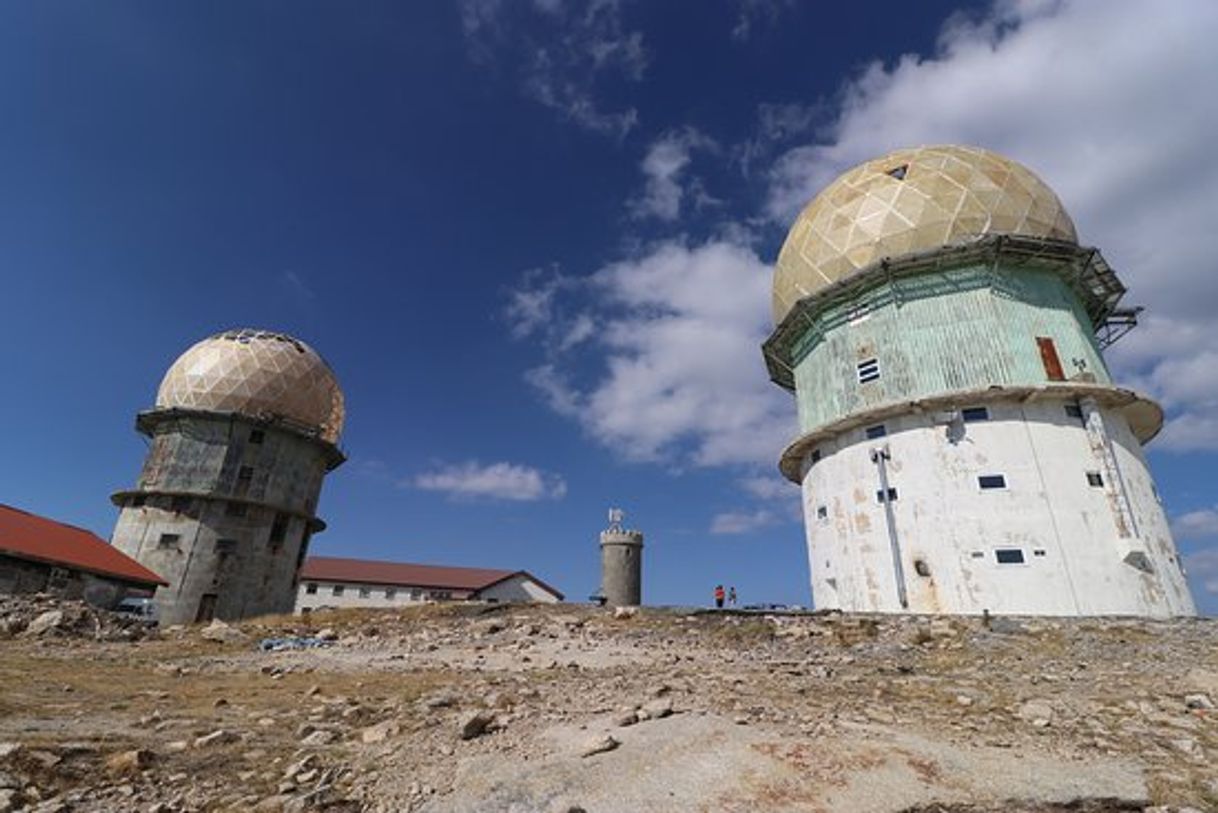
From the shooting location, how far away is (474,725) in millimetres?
5863

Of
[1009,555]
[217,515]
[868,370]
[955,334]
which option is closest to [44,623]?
[217,515]

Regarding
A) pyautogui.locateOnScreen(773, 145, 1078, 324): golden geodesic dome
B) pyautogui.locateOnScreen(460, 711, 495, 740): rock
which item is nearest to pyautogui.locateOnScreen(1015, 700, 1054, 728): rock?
pyautogui.locateOnScreen(460, 711, 495, 740): rock

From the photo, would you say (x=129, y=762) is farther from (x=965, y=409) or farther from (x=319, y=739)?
(x=965, y=409)

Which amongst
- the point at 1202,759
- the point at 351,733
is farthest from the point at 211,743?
the point at 1202,759

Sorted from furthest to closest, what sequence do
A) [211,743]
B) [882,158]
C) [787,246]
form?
[787,246]
[882,158]
[211,743]

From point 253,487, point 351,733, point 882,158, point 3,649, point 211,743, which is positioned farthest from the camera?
point 253,487

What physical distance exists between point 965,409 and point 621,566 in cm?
1768

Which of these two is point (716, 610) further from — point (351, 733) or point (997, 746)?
point (351, 733)

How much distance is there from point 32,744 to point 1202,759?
10.9m

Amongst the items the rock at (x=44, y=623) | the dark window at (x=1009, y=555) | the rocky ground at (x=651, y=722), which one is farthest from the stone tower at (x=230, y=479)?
the dark window at (x=1009, y=555)

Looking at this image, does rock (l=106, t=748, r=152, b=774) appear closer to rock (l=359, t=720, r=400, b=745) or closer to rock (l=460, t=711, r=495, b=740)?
rock (l=359, t=720, r=400, b=745)

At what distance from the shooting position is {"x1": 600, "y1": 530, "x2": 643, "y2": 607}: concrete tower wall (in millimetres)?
29281

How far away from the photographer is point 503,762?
5086 millimetres

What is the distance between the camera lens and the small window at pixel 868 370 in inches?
746
